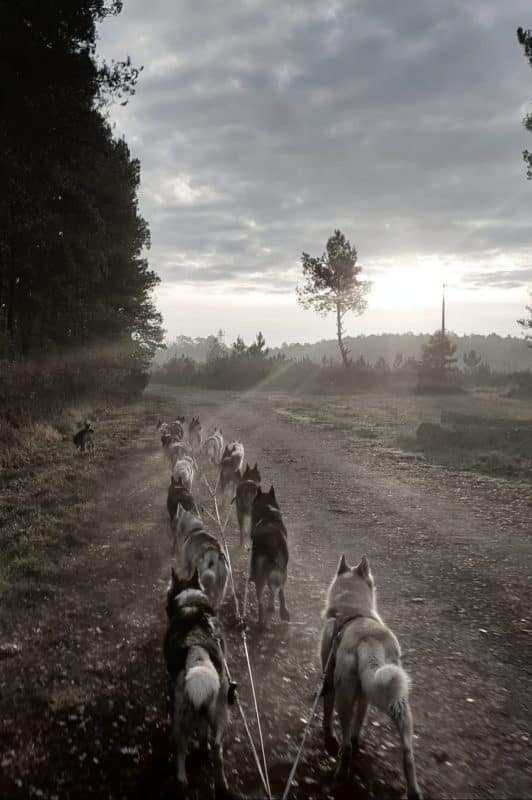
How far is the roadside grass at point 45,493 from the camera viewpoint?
7166 mm

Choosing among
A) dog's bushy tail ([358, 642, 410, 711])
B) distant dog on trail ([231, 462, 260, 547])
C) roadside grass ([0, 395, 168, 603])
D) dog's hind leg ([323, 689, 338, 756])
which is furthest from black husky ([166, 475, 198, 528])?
dog's bushy tail ([358, 642, 410, 711])

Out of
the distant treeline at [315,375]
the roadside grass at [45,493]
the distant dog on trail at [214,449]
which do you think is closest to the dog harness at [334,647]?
the roadside grass at [45,493]

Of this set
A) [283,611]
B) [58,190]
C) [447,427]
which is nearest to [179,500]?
[283,611]

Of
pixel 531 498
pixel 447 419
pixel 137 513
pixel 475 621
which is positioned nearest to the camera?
pixel 475 621

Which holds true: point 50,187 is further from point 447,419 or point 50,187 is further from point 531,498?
point 447,419

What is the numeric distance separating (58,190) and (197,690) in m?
16.4

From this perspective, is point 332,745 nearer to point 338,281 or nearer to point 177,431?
point 177,431

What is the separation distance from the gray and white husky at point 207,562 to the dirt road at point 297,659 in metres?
0.55

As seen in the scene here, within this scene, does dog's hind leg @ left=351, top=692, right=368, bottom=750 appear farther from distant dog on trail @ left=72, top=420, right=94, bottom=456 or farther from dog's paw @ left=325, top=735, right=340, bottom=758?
distant dog on trail @ left=72, top=420, right=94, bottom=456

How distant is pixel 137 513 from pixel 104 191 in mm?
20015

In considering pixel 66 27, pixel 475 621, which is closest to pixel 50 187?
pixel 66 27

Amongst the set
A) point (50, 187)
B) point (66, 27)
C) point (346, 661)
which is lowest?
point (346, 661)

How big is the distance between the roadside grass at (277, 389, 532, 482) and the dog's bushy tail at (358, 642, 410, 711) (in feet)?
36.3

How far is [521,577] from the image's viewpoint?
7.02 m
